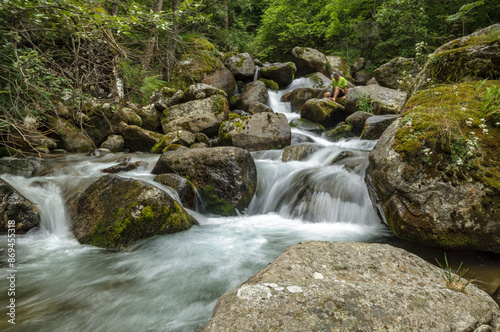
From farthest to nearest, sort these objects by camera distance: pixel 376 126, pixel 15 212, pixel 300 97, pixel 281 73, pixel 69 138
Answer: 1. pixel 281 73
2. pixel 300 97
3. pixel 69 138
4. pixel 376 126
5. pixel 15 212

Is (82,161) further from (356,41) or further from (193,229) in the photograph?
(356,41)

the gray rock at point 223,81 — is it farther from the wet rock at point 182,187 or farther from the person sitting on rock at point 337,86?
the wet rock at point 182,187

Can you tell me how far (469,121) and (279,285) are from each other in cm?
378

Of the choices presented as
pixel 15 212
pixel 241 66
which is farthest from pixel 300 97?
pixel 15 212

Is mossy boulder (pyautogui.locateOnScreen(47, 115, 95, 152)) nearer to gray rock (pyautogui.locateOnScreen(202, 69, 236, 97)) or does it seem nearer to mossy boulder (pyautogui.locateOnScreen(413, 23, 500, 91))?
gray rock (pyautogui.locateOnScreen(202, 69, 236, 97))

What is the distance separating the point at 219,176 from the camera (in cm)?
586

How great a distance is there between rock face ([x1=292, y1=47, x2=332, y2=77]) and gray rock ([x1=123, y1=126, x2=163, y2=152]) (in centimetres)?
1100

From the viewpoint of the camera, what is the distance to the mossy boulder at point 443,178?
10.5 feet

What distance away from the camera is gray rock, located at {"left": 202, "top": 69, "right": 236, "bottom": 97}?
531 inches

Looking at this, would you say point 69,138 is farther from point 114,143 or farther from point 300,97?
point 300,97

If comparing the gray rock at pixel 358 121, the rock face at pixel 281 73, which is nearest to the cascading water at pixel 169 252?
the gray rock at pixel 358 121

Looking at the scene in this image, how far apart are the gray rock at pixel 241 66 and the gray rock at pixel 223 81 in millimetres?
876

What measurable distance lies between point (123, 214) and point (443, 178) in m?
4.73

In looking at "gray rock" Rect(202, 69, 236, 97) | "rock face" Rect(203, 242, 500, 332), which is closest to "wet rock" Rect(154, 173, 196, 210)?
"rock face" Rect(203, 242, 500, 332)
